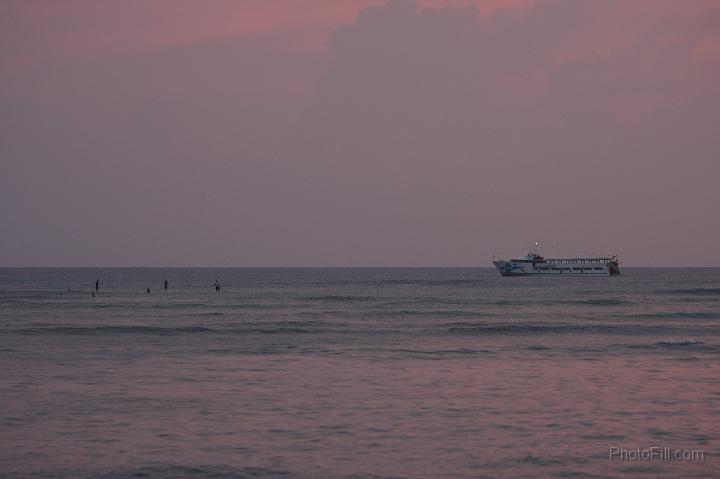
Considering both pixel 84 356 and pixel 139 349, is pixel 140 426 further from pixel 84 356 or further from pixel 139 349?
pixel 139 349

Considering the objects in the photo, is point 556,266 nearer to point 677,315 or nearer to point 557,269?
point 557,269

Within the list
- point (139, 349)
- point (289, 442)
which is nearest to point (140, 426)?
point (289, 442)

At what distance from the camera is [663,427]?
1784cm

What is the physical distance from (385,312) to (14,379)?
39.1 metres

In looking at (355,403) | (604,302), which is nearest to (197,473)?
(355,403)

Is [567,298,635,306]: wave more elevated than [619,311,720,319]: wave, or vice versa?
[567,298,635,306]: wave

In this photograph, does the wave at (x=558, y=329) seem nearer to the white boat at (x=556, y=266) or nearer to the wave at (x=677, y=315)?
the wave at (x=677, y=315)

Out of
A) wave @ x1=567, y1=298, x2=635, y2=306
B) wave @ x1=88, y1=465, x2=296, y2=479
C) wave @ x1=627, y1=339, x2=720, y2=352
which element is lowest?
wave @ x1=88, y1=465, x2=296, y2=479

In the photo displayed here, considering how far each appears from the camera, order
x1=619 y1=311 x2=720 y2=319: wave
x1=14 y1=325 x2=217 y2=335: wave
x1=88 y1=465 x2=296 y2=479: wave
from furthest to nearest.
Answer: x1=619 y1=311 x2=720 y2=319: wave < x1=14 y1=325 x2=217 y2=335: wave < x1=88 y1=465 x2=296 y2=479: wave

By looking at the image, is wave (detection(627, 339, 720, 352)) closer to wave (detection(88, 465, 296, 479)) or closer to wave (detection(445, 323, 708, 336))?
wave (detection(445, 323, 708, 336))

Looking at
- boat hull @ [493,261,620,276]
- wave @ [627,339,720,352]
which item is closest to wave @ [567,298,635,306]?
wave @ [627,339,720,352]

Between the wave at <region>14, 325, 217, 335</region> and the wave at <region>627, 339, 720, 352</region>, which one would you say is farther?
the wave at <region>14, 325, 217, 335</region>

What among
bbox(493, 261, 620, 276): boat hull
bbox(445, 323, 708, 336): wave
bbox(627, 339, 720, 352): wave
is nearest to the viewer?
bbox(627, 339, 720, 352): wave

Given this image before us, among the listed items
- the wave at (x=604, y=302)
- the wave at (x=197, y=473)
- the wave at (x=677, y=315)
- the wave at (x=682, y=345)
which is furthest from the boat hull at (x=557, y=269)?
the wave at (x=197, y=473)
